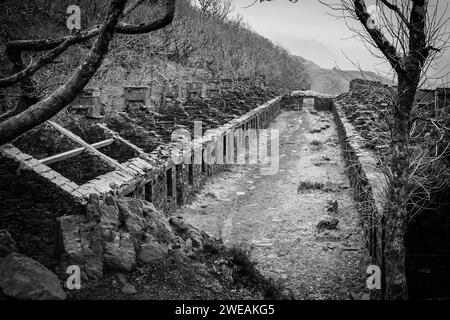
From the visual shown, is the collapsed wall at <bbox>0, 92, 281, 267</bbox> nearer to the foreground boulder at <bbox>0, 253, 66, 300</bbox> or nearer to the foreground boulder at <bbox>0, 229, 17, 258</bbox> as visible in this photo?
the foreground boulder at <bbox>0, 229, 17, 258</bbox>

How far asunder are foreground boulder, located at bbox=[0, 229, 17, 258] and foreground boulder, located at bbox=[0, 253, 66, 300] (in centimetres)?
46

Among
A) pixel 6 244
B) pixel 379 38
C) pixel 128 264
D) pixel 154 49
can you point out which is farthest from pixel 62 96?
pixel 154 49

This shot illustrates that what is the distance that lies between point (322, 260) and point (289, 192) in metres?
5.80

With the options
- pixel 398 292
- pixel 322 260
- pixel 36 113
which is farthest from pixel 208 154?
pixel 36 113

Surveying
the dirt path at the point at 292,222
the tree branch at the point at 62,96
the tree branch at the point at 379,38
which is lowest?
the dirt path at the point at 292,222

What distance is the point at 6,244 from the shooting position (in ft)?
21.9

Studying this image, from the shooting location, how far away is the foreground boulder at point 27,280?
575cm

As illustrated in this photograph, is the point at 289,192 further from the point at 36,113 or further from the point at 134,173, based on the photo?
the point at 36,113

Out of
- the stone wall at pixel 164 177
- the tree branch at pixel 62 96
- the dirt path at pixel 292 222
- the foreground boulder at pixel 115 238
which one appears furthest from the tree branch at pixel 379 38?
the stone wall at pixel 164 177

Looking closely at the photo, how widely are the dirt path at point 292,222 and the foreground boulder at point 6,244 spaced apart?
4.79m

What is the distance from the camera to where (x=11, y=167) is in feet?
25.4

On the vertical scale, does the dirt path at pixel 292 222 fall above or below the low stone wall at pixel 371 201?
below

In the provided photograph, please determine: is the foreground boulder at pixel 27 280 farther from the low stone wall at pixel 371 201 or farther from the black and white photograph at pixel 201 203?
the low stone wall at pixel 371 201

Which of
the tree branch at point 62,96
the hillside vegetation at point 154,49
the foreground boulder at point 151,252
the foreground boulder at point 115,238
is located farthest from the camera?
the hillside vegetation at point 154,49
